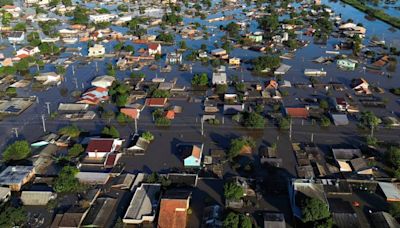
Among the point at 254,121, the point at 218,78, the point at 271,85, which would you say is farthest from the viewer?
the point at 218,78

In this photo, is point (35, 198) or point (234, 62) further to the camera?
point (234, 62)

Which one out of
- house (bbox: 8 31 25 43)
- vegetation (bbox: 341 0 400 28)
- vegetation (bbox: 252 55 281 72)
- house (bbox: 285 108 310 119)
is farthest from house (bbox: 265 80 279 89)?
house (bbox: 8 31 25 43)

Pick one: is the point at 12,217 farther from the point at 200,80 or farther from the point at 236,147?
the point at 200,80

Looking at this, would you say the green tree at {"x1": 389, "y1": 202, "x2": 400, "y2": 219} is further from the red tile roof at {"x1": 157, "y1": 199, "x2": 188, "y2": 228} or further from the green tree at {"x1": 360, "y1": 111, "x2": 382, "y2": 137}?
the red tile roof at {"x1": 157, "y1": 199, "x2": 188, "y2": 228}

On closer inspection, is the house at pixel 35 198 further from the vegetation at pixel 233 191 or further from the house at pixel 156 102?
the house at pixel 156 102

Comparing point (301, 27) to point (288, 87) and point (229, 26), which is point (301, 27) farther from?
point (288, 87)

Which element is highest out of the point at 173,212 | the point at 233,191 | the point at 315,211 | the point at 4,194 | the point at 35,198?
the point at 315,211

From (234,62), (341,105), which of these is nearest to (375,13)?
(234,62)
